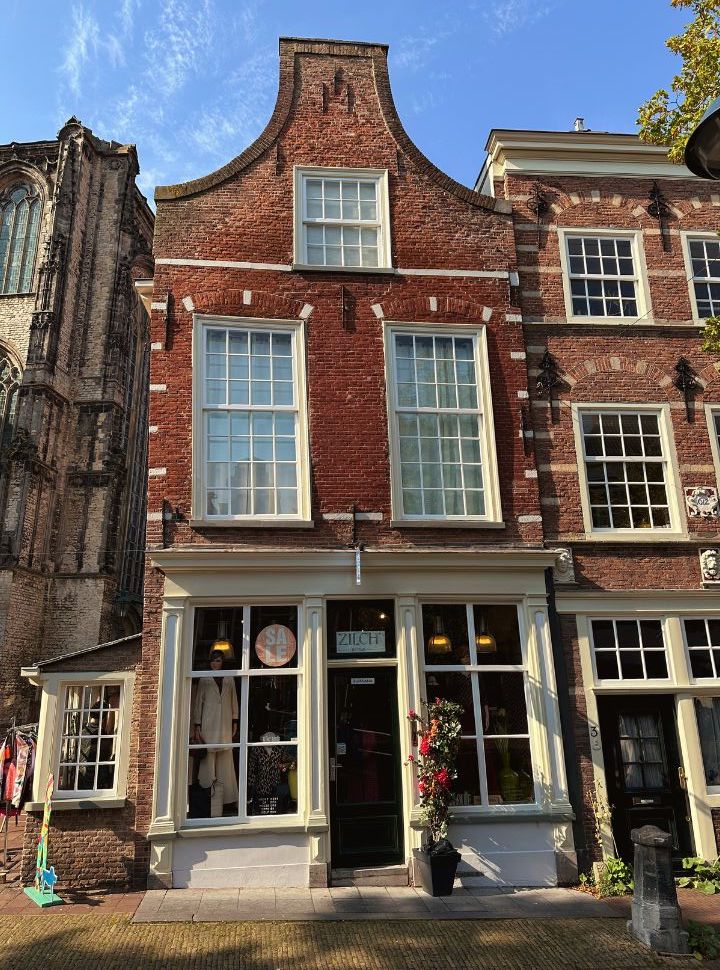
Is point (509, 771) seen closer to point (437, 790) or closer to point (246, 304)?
point (437, 790)

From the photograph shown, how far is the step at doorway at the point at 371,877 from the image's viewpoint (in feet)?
28.6

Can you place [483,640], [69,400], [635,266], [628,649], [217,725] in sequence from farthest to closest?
1. [69,400]
2. [635,266]
3. [628,649]
4. [483,640]
5. [217,725]

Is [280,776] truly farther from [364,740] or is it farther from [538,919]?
[538,919]

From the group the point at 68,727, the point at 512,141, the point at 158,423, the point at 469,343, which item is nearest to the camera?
the point at 68,727

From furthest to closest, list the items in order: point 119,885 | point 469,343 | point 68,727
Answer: point 469,343 < point 68,727 < point 119,885

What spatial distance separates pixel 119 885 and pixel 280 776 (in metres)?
2.26

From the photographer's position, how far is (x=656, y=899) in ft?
23.2

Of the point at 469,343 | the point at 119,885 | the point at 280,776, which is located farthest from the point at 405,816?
the point at 469,343

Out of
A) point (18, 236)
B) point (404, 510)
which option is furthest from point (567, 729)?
point (18, 236)

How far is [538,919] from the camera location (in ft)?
25.1

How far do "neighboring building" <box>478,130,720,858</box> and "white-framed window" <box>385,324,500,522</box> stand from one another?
0.92 m

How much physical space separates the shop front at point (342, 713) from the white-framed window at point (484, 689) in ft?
0.06

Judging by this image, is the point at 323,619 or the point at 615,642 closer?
A: the point at 323,619

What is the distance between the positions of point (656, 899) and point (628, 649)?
3.72 m
